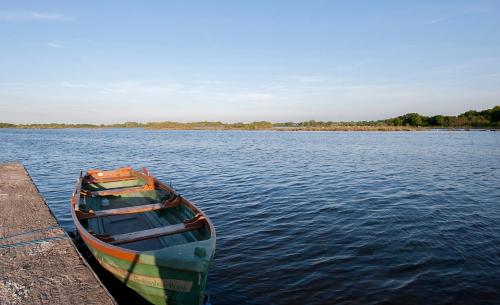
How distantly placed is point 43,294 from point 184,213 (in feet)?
14.6

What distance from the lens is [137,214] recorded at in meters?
10.7

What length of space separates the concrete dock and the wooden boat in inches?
21.8

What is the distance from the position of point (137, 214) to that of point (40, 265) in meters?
4.62

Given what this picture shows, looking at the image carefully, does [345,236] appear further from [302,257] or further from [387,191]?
[387,191]

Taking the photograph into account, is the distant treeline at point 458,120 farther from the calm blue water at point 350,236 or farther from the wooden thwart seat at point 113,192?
the wooden thwart seat at point 113,192

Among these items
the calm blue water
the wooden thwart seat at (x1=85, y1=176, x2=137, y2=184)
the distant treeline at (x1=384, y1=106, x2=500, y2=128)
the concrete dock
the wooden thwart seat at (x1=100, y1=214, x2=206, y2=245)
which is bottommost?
the calm blue water

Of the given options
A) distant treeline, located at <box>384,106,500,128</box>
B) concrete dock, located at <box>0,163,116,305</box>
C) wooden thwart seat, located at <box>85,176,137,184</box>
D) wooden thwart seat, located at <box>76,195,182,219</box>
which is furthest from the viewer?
distant treeline, located at <box>384,106,500,128</box>

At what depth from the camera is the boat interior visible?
7.56 m

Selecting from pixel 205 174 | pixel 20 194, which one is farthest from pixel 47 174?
pixel 20 194

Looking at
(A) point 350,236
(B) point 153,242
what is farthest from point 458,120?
(B) point 153,242

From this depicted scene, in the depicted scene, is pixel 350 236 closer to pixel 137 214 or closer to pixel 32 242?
pixel 137 214

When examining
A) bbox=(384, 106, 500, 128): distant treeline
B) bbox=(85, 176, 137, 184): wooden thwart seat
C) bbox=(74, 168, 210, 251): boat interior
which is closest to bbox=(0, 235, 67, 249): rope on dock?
bbox=(74, 168, 210, 251): boat interior

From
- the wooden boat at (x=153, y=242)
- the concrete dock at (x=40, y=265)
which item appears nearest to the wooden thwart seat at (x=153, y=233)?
the wooden boat at (x=153, y=242)

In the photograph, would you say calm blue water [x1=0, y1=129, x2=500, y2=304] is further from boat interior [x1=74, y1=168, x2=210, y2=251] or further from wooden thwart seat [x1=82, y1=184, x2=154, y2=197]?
wooden thwart seat [x1=82, y1=184, x2=154, y2=197]
